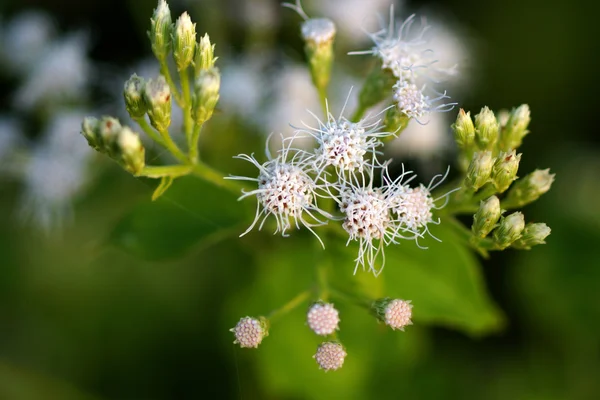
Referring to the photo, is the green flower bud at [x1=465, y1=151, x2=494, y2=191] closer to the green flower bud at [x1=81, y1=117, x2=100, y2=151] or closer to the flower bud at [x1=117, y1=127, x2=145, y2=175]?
the flower bud at [x1=117, y1=127, x2=145, y2=175]

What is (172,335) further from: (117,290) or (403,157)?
(403,157)

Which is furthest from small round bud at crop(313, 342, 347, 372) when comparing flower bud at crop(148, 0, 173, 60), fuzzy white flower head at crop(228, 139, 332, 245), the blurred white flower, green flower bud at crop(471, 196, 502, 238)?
the blurred white flower

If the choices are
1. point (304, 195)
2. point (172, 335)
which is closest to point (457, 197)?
point (304, 195)

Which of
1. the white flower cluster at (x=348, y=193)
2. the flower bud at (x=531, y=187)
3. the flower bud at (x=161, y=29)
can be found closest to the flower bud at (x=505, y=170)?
the flower bud at (x=531, y=187)

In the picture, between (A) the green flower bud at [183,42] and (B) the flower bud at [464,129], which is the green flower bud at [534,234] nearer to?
(B) the flower bud at [464,129]

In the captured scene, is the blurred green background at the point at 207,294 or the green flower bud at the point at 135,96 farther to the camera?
the blurred green background at the point at 207,294
